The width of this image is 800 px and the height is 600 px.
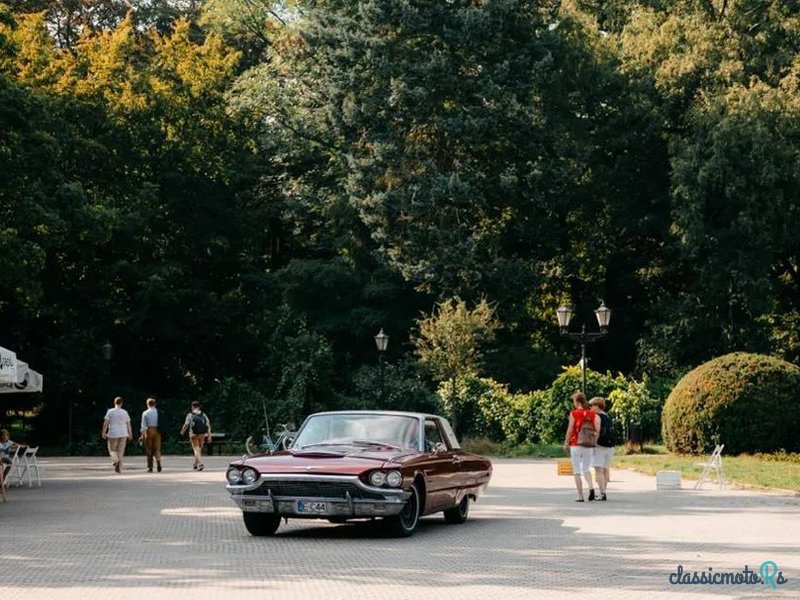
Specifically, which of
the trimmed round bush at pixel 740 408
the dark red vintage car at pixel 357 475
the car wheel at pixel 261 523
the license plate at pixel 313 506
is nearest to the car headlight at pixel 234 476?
the dark red vintage car at pixel 357 475

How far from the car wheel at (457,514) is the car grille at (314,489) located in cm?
302

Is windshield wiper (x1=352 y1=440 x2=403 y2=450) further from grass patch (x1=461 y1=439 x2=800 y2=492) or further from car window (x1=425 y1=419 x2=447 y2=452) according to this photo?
grass patch (x1=461 y1=439 x2=800 y2=492)

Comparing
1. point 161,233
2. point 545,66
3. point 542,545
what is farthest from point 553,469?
point 161,233

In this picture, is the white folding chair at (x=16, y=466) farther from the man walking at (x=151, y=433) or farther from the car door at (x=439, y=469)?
the car door at (x=439, y=469)

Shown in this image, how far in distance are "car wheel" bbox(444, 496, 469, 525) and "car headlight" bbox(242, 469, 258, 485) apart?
340 centimetres

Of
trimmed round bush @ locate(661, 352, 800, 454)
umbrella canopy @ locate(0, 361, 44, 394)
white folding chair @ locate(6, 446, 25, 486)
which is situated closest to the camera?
umbrella canopy @ locate(0, 361, 44, 394)

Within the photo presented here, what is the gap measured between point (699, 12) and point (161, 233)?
23.2m

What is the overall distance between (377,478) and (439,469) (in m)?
1.79

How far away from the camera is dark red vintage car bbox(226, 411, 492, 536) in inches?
677

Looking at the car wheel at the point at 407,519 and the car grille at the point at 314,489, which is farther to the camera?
the car wheel at the point at 407,519

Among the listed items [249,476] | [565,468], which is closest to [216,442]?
[565,468]

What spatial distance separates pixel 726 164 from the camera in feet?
169

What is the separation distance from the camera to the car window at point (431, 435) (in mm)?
19156

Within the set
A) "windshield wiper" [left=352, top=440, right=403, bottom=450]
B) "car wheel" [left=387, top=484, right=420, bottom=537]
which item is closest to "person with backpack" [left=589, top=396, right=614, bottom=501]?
"windshield wiper" [left=352, top=440, right=403, bottom=450]
